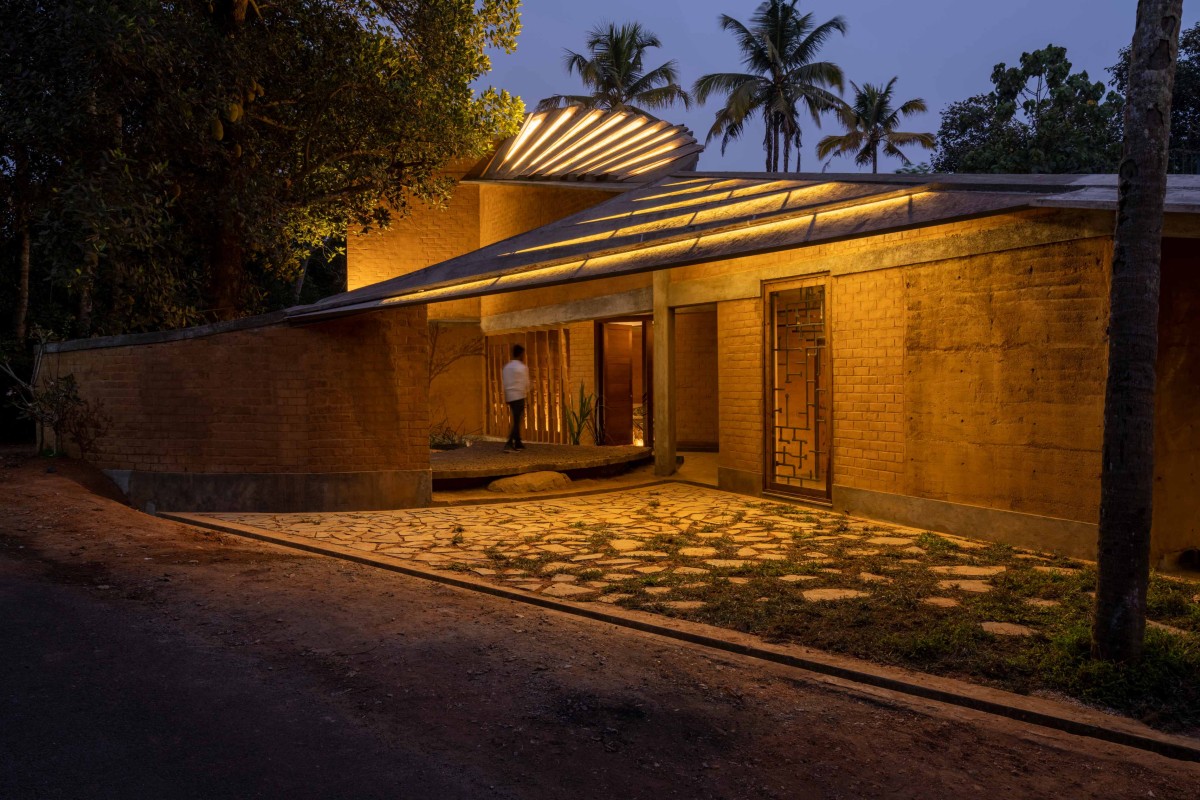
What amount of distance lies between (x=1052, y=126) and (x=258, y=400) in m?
Result: 24.5

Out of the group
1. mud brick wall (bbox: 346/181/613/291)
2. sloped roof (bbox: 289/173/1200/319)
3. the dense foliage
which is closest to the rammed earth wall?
sloped roof (bbox: 289/173/1200/319)

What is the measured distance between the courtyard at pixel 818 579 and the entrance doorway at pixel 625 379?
5.46 metres

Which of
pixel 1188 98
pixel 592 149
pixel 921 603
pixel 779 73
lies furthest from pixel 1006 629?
pixel 779 73

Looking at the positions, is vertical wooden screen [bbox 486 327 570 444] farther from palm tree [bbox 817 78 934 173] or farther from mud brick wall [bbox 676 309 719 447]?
palm tree [bbox 817 78 934 173]

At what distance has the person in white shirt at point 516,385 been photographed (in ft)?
49.4

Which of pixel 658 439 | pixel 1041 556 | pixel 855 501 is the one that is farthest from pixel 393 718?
pixel 658 439

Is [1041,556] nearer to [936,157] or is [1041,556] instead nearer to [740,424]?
[740,424]

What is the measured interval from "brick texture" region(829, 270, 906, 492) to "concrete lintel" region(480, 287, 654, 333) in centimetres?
437

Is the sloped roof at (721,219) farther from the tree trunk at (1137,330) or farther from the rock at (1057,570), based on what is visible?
the rock at (1057,570)

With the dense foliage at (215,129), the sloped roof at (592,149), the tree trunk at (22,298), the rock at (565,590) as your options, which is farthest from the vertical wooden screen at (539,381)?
the rock at (565,590)

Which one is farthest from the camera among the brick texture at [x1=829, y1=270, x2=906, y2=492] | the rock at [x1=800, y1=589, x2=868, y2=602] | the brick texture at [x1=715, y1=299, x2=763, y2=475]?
the brick texture at [x1=715, y1=299, x2=763, y2=475]

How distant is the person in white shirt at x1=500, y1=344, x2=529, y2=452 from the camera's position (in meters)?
15.0

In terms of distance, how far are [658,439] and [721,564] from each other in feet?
20.2

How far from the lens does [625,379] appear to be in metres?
16.6
